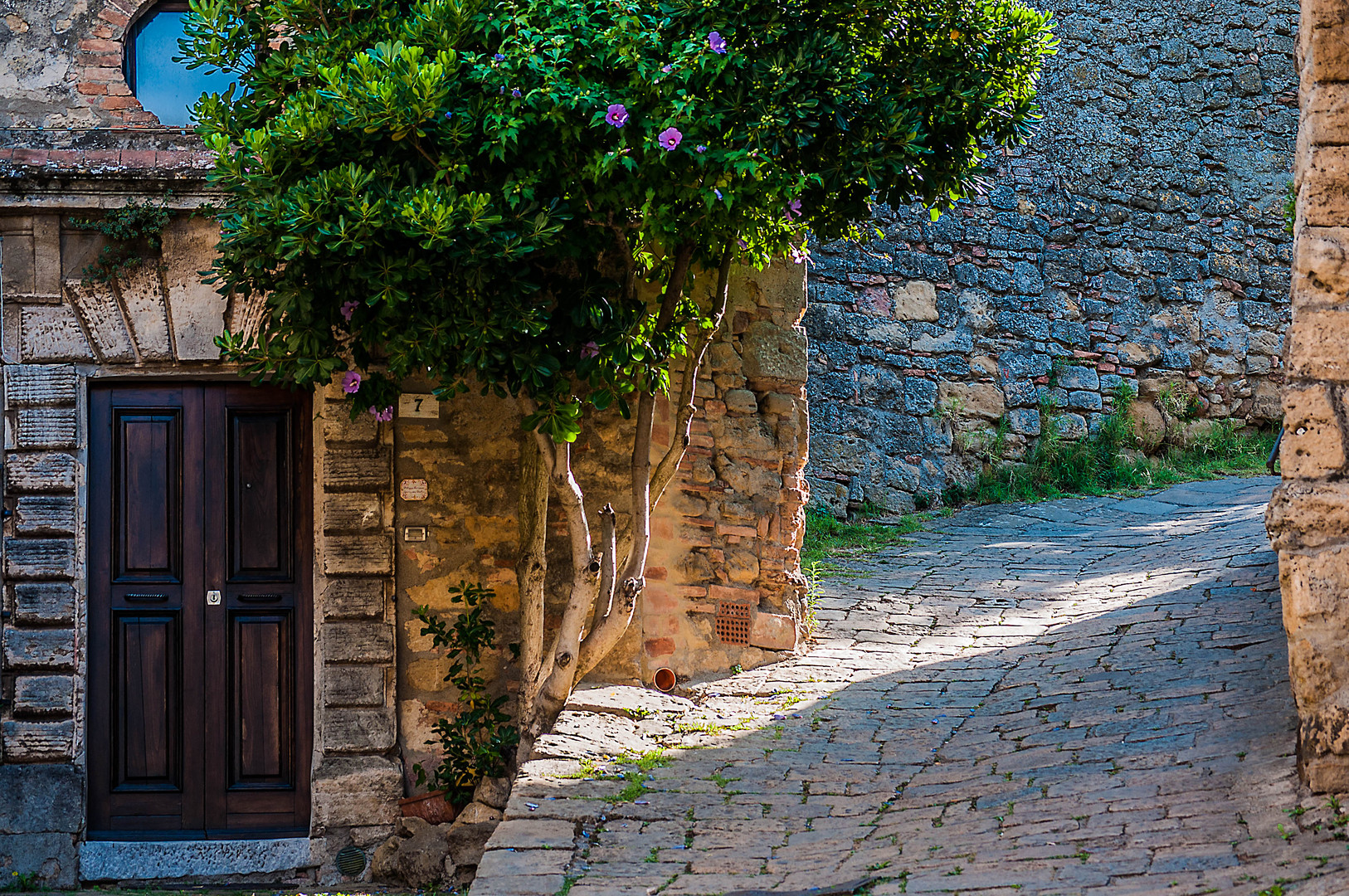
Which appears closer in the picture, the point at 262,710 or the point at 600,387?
the point at 600,387

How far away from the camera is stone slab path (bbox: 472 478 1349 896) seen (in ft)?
11.8

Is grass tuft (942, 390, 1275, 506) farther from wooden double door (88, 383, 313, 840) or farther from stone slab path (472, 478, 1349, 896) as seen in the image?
wooden double door (88, 383, 313, 840)

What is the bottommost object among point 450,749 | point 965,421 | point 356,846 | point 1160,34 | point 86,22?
point 356,846

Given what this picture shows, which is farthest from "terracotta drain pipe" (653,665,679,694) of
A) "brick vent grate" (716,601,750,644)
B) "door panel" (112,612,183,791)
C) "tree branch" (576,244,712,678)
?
"door panel" (112,612,183,791)

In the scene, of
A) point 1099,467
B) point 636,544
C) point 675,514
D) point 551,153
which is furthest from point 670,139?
point 1099,467

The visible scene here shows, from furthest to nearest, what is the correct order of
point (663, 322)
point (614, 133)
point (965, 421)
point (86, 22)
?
point (965, 421), point (86, 22), point (663, 322), point (614, 133)

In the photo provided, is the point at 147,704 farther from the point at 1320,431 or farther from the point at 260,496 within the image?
the point at 1320,431

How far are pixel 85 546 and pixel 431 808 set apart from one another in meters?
2.11

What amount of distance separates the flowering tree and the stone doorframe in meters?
0.76

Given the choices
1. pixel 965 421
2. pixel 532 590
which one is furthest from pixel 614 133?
pixel 965 421

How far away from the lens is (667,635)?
616 cm

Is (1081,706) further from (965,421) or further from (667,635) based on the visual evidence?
(965,421)

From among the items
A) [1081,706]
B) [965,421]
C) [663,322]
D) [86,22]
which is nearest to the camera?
[1081,706]

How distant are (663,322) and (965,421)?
5.54 meters
